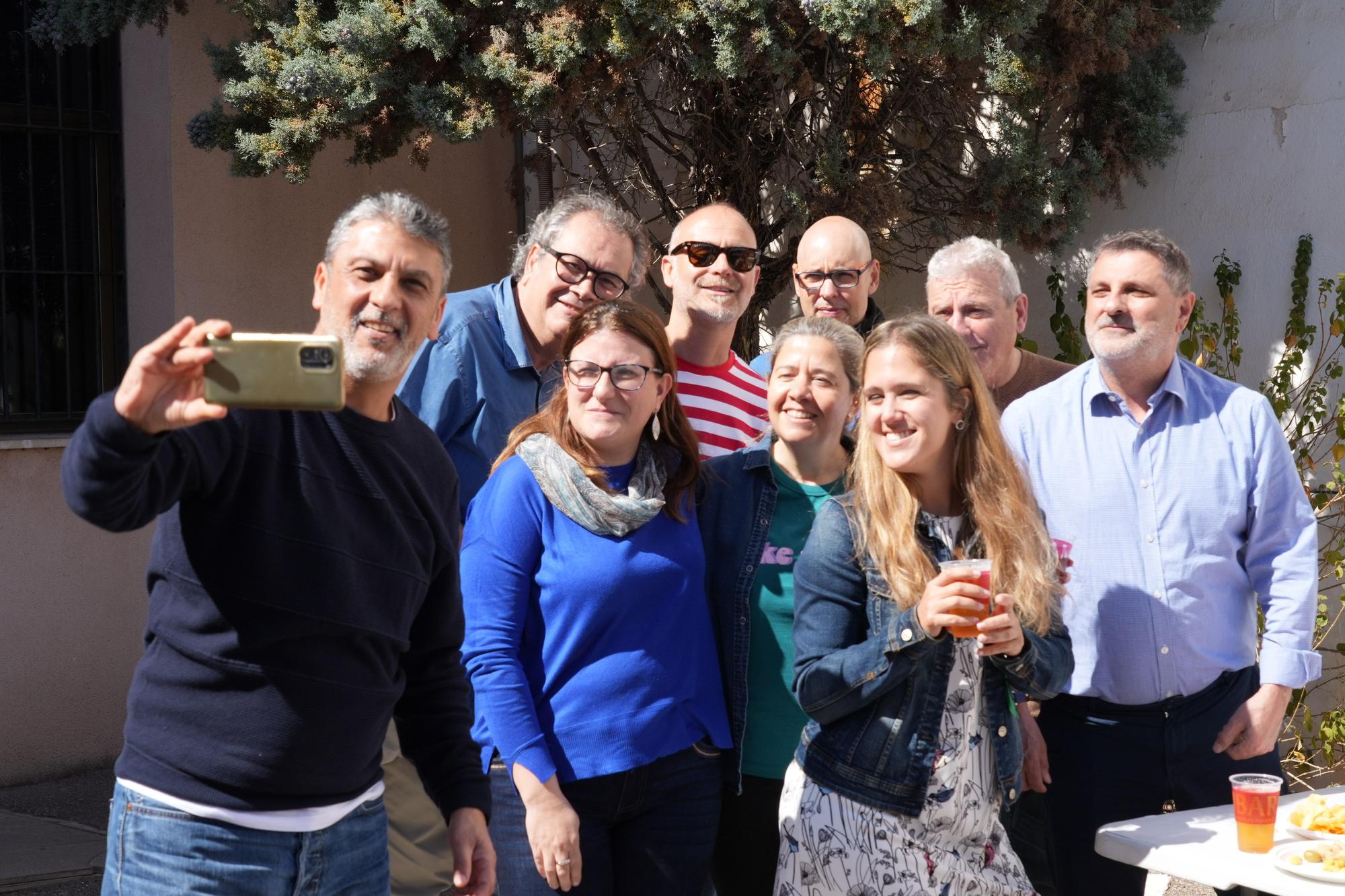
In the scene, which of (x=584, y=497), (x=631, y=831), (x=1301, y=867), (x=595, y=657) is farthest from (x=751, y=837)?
(x=1301, y=867)

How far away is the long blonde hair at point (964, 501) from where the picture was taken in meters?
2.61

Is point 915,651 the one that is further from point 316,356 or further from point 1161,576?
point 316,356

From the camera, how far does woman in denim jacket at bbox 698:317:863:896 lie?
2.91 metres

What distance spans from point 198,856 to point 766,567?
143cm

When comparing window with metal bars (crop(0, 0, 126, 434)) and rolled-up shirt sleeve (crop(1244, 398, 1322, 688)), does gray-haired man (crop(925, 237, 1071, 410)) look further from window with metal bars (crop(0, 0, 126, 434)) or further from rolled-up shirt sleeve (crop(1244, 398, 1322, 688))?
window with metal bars (crop(0, 0, 126, 434))

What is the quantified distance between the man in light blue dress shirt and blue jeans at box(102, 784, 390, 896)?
6.55ft

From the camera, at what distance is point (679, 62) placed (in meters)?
5.84

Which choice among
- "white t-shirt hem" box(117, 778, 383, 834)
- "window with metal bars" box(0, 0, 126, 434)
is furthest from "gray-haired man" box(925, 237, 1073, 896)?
"window with metal bars" box(0, 0, 126, 434)

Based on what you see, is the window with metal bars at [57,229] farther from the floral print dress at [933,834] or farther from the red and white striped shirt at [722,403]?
the floral print dress at [933,834]

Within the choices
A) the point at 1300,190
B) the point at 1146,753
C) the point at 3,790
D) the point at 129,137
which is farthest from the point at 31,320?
the point at 1300,190

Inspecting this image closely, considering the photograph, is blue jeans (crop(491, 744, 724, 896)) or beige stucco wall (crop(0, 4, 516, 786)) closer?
blue jeans (crop(491, 744, 724, 896))

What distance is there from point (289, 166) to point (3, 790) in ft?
10.1

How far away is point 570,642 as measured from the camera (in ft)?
8.77

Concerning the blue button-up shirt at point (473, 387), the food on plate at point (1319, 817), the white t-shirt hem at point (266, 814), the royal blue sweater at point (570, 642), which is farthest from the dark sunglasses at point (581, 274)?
the food on plate at point (1319, 817)
